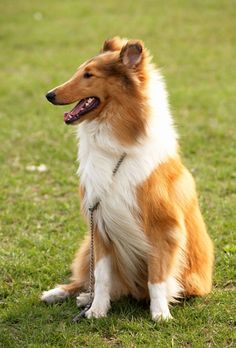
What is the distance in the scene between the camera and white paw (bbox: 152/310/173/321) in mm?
3910

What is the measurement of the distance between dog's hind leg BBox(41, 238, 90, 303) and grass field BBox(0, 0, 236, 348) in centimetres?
8

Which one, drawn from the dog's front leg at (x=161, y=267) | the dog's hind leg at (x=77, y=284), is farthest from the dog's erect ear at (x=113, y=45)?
the dog's hind leg at (x=77, y=284)

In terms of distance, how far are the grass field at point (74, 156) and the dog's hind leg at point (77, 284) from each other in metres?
0.08

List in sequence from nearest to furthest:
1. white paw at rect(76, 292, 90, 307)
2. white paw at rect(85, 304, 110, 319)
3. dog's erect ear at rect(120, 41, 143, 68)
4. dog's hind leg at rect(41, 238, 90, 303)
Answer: dog's erect ear at rect(120, 41, 143, 68) < white paw at rect(85, 304, 110, 319) < white paw at rect(76, 292, 90, 307) < dog's hind leg at rect(41, 238, 90, 303)

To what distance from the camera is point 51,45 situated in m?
12.9

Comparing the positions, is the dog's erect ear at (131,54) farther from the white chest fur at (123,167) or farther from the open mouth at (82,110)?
the open mouth at (82,110)

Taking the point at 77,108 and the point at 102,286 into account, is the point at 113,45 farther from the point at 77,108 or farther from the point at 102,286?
the point at 102,286

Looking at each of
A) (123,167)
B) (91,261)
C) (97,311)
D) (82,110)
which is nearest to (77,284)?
(91,261)

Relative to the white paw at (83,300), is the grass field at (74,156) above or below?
A: below

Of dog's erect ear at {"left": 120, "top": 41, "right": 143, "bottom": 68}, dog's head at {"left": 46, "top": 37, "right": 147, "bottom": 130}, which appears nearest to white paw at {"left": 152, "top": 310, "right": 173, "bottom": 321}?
dog's head at {"left": 46, "top": 37, "right": 147, "bottom": 130}

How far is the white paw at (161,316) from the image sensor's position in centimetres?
391

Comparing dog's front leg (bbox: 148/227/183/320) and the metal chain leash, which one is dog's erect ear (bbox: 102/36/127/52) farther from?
dog's front leg (bbox: 148/227/183/320)

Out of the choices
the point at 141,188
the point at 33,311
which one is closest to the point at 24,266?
the point at 33,311

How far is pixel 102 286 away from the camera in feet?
13.4
